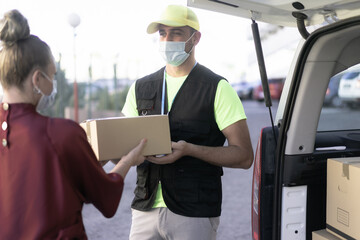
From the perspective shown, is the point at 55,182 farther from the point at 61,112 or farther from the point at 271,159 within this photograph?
the point at 61,112

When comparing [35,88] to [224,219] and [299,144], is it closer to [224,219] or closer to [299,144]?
[299,144]

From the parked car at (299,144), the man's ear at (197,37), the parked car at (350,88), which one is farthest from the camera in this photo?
the parked car at (350,88)

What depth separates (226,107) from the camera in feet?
7.89

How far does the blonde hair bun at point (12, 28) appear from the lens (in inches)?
62.7

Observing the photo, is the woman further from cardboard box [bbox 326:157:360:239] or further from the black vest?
cardboard box [bbox 326:157:360:239]

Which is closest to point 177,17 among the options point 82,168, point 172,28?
point 172,28

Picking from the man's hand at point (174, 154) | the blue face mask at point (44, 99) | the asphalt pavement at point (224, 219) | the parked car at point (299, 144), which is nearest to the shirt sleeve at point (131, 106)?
the man's hand at point (174, 154)

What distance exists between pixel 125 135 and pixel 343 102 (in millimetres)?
19429

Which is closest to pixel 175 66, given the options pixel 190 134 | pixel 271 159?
pixel 190 134

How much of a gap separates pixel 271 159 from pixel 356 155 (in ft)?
1.75

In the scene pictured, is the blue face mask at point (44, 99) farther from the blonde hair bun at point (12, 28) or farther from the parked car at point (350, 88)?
the parked car at point (350, 88)

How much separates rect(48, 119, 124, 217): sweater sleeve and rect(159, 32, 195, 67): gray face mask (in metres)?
1.01

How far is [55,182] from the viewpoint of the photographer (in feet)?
5.17

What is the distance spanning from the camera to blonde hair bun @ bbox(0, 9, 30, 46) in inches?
62.7
